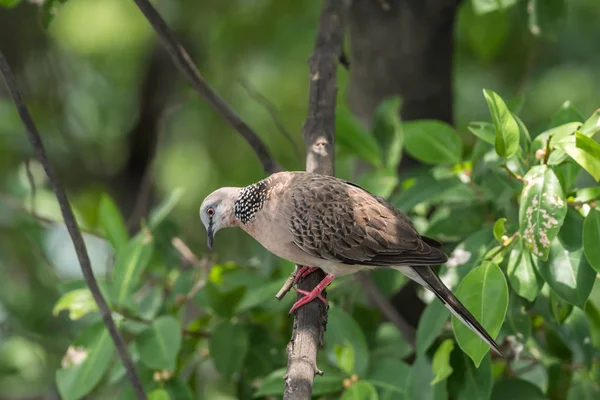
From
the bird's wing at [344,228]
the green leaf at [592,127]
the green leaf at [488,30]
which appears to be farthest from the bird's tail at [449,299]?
the green leaf at [488,30]

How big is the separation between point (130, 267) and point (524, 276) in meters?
1.76

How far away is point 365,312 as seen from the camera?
13.4 feet

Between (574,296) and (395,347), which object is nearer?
(574,296)

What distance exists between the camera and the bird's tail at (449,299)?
2801 millimetres

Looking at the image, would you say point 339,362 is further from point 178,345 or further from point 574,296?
point 574,296

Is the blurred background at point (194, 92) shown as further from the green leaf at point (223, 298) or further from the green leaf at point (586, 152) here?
the green leaf at point (586, 152)

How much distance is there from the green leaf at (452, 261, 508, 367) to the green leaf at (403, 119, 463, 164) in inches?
35.5

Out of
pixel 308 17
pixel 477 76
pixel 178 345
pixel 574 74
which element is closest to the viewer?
pixel 178 345

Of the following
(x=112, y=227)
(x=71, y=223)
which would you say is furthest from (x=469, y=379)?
(x=112, y=227)

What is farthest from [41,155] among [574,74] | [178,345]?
[574,74]

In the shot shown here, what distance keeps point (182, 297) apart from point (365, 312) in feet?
3.09

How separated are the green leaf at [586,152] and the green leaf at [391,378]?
3.96 ft

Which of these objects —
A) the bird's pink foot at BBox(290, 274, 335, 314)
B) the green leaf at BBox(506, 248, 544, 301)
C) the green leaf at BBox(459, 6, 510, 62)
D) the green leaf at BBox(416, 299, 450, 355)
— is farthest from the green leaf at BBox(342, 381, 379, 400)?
the green leaf at BBox(459, 6, 510, 62)

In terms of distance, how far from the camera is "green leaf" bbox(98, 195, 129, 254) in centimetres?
402
